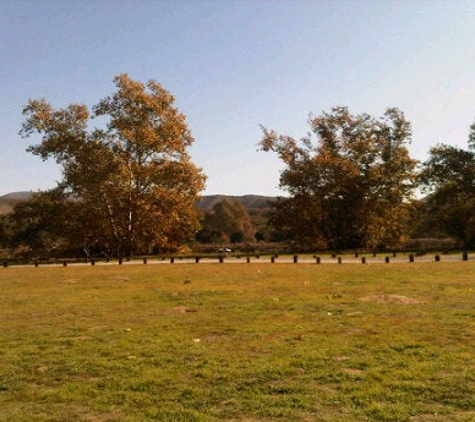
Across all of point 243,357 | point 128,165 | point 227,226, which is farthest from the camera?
point 227,226

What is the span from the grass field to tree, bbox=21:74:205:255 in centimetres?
3235

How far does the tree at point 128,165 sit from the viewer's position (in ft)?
160

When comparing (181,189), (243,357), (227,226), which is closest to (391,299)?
(243,357)

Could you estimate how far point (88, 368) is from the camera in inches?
333

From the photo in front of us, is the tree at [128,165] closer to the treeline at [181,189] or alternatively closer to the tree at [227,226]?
the treeline at [181,189]

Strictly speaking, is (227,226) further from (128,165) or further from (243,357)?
(243,357)

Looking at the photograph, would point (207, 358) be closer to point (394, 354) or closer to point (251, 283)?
point (394, 354)

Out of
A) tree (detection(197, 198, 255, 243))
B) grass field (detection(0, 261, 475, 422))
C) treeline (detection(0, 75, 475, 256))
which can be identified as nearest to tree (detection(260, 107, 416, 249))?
treeline (detection(0, 75, 475, 256))

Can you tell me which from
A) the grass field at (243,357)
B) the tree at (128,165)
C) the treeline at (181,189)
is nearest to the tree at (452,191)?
the treeline at (181,189)

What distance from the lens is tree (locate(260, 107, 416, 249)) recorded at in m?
56.7

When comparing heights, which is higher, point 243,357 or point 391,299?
point 391,299

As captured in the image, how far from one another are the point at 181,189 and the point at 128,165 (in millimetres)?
5928

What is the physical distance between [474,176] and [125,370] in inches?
2176

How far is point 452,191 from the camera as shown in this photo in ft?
183
